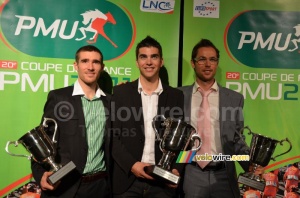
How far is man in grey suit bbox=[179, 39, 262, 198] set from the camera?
2.59 m

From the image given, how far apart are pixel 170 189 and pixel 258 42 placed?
151 centimetres

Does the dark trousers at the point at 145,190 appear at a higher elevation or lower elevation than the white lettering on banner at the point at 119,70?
lower

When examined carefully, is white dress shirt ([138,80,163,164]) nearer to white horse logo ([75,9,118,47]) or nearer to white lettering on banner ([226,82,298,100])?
white horse logo ([75,9,118,47])

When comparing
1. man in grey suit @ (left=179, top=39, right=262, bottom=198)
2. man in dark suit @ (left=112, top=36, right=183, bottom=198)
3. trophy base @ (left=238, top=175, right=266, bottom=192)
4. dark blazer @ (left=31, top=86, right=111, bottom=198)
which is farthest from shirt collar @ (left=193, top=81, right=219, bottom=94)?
dark blazer @ (left=31, top=86, right=111, bottom=198)

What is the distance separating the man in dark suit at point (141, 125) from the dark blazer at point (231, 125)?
0.29m

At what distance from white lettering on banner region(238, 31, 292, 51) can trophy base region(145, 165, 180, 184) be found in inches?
54.6

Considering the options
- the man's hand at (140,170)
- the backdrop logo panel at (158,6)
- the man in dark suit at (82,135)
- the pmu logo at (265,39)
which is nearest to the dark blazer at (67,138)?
the man in dark suit at (82,135)

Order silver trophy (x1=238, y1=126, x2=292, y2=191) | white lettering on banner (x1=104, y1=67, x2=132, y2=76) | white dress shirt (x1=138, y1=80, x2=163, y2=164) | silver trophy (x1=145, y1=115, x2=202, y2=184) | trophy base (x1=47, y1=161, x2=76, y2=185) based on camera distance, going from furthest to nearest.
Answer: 1. white lettering on banner (x1=104, y1=67, x2=132, y2=76)
2. silver trophy (x1=238, y1=126, x2=292, y2=191)
3. white dress shirt (x1=138, y1=80, x2=163, y2=164)
4. silver trophy (x1=145, y1=115, x2=202, y2=184)
5. trophy base (x1=47, y1=161, x2=76, y2=185)

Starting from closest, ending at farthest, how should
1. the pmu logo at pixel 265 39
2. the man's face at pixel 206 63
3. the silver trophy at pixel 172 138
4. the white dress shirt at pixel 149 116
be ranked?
the silver trophy at pixel 172 138, the white dress shirt at pixel 149 116, the man's face at pixel 206 63, the pmu logo at pixel 265 39

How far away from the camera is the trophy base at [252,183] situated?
2.48 m

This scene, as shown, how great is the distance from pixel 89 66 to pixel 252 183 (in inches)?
56.3

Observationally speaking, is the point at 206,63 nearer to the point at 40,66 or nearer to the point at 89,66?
the point at 89,66

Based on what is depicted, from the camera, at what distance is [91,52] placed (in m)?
2.52

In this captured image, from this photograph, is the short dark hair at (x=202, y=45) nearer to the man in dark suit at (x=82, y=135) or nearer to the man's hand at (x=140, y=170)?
the man in dark suit at (x=82, y=135)
